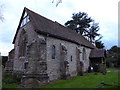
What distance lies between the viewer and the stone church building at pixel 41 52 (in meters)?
15.5

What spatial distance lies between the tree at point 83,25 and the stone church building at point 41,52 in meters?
25.3

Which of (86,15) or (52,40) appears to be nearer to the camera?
(52,40)

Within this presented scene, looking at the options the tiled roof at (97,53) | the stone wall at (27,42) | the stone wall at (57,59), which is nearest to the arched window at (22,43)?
the stone wall at (27,42)

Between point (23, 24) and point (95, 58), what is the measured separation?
17.1 meters

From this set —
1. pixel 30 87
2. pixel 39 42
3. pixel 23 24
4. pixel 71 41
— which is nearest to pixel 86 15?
pixel 71 41

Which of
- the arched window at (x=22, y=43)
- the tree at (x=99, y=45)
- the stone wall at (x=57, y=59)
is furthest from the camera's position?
the tree at (x=99, y=45)

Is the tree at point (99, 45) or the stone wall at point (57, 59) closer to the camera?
the stone wall at point (57, 59)

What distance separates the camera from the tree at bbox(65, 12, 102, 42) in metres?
48.2

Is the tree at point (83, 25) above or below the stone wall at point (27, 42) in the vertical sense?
above

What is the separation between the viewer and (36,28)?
1608 centimetres

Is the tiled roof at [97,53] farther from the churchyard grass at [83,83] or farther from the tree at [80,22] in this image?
the tree at [80,22]

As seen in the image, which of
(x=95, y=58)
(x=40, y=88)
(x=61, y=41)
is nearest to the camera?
(x=40, y=88)

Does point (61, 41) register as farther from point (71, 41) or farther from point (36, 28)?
point (36, 28)

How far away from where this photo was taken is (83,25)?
1909 inches
